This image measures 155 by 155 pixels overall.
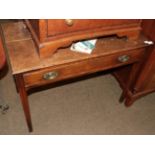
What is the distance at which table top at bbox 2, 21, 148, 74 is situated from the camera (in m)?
0.96

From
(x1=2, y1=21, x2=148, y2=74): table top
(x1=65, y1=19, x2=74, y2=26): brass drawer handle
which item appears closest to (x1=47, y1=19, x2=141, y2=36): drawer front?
(x1=65, y1=19, x2=74, y2=26): brass drawer handle

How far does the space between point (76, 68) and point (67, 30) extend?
219 millimetres

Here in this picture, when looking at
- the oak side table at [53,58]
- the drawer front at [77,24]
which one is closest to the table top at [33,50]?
the oak side table at [53,58]

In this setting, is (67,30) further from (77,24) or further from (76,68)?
(76,68)

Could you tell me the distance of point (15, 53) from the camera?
39.3 inches

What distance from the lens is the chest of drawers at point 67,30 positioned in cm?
90

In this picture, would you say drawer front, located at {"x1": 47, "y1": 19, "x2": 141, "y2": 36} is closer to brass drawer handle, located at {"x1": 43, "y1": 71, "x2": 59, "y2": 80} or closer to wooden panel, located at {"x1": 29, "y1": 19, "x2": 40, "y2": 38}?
wooden panel, located at {"x1": 29, "y1": 19, "x2": 40, "y2": 38}

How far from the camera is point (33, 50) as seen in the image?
1.02 metres

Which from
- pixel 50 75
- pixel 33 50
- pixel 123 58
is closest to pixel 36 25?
pixel 33 50

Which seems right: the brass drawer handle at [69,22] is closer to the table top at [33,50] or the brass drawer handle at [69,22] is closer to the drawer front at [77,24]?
the drawer front at [77,24]

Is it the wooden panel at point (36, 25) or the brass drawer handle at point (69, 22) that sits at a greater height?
the brass drawer handle at point (69, 22)

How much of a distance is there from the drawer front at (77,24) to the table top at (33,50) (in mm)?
122
